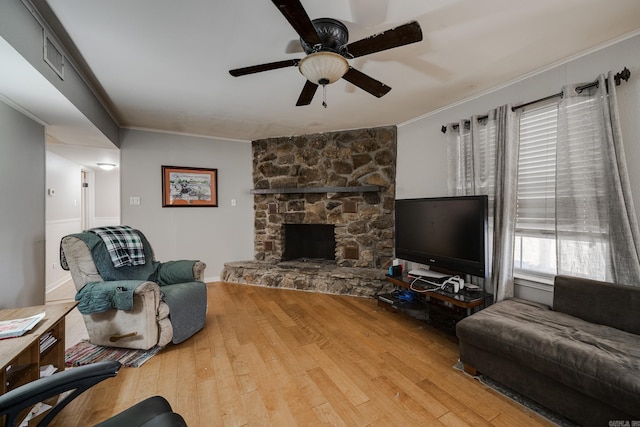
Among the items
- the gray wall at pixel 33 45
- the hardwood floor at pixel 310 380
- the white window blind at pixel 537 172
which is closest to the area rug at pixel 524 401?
the hardwood floor at pixel 310 380

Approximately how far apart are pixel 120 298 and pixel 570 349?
9.54ft

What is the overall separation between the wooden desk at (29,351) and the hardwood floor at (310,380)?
34 cm

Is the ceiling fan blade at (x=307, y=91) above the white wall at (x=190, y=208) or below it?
above

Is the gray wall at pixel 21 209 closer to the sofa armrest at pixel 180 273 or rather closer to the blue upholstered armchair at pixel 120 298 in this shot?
the blue upholstered armchair at pixel 120 298

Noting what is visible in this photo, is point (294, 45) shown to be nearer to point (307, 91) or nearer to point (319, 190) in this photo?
point (307, 91)

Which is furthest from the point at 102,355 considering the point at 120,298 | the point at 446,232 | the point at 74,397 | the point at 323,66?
the point at 446,232

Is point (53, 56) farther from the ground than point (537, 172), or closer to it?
farther from the ground

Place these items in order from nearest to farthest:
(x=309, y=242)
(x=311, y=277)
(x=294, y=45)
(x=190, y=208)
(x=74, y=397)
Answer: (x=74, y=397) → (x=294, y=45) → (x=311, y=277) → (x=190, y=208) → (x=309, y=242)

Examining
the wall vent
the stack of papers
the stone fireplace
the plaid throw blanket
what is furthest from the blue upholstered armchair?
the stone fireplace

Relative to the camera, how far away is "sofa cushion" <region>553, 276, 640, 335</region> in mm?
1576

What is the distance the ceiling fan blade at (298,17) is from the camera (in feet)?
3.66

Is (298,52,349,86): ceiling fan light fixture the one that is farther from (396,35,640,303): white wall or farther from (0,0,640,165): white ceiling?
(396,35,640,303): white wall

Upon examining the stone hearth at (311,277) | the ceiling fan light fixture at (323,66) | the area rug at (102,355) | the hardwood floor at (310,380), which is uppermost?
the ceiling fan light fixture at (323,66)

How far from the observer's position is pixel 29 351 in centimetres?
137
